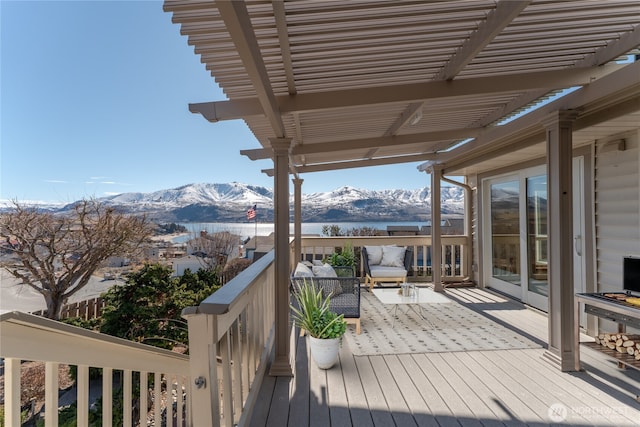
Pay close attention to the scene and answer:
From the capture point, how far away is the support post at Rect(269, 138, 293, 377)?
8.77 ft

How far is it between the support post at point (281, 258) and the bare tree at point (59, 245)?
7841 millimetres

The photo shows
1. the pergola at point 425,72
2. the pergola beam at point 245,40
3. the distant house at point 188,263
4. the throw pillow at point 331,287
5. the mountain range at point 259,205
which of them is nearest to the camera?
the pergola beam at point 245,40

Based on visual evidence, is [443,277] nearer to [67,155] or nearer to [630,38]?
[630,38]

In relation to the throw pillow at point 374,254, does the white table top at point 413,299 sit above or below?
below

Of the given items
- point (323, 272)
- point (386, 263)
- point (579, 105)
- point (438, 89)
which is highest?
point (438, 89)

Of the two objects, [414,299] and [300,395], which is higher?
[414,299]

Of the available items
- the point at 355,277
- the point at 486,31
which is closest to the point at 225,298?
the point at 486,31

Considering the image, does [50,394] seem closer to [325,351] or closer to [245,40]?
[245,40]

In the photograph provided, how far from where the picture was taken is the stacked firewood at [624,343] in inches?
105

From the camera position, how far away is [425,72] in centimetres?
245

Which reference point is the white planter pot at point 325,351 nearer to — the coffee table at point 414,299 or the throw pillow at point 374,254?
the coffee table at point 414,299

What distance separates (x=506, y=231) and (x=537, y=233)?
0.75 meters

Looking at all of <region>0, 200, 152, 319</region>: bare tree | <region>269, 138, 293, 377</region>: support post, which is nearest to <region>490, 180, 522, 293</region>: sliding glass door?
→ <region>269, 138, 293, 377</region>: support post

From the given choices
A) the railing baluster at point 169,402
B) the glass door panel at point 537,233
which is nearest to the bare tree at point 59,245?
the railing baluster at point 169,402
